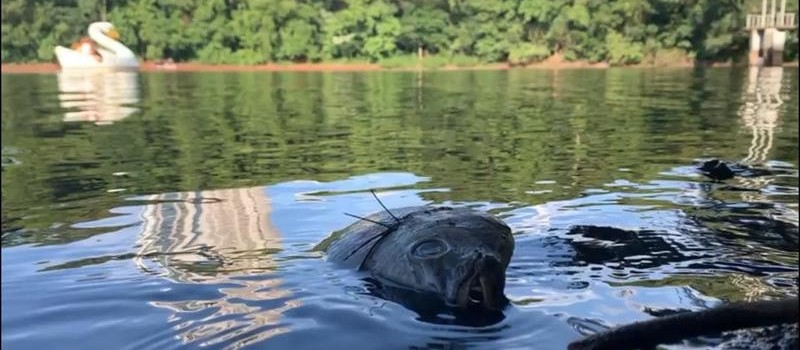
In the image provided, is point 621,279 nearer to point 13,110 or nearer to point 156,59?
point 13,110

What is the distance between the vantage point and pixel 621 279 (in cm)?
490

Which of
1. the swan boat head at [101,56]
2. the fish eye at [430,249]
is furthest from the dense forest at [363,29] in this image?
the fish eye at [430,249]

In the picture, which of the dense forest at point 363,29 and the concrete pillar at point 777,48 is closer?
the concrete pillar at point 777,48

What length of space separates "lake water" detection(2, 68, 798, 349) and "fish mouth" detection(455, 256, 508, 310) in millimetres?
121

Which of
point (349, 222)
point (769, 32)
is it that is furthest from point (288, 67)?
point (349, 222)

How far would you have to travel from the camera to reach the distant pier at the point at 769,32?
1726 inches

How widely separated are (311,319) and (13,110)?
19537 mm

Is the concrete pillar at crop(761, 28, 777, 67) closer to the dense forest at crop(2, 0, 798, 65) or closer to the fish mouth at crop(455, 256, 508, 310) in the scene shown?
the dense forest at crop(2, 0, 798, 65)

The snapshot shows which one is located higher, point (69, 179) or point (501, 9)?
point (501, 9)

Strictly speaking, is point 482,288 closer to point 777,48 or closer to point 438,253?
point 438,253

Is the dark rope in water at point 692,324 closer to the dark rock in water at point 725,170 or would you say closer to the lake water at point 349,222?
the lake water at point 349,222

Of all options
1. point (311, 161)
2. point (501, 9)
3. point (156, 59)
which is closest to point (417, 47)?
point (501, 9)

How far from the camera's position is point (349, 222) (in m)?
6.95

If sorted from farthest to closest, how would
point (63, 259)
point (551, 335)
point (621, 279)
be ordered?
point (63, 259), point (621, 279), point (551, 335)
